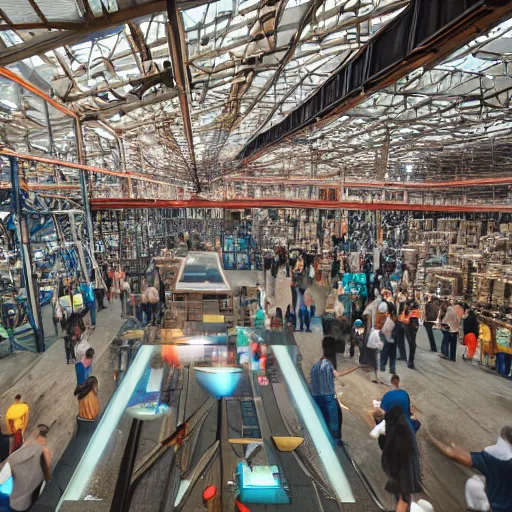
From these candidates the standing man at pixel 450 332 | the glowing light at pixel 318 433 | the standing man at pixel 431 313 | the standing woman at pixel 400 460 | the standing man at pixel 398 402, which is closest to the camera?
the glowing light at pixel 318 433

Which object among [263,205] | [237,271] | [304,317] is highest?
[263,205]

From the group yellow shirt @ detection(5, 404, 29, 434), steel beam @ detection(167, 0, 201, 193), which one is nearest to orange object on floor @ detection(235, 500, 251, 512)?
yellow shirt @ detection(5, 404, 29, 434)

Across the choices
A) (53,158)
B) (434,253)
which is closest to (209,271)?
(53,158)

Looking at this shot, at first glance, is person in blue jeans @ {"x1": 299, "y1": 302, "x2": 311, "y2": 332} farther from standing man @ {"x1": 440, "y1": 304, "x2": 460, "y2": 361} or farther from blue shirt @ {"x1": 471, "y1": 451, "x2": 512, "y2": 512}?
blue shirt @ {"x1": 471, "y1": 451, "x2": 512, "y2": 512}

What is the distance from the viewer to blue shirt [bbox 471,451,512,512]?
3.11m

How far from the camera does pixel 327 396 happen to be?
425 cm

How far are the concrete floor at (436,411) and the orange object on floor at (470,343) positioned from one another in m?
0.21

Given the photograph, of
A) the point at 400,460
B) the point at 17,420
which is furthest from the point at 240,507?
the point at 17,420

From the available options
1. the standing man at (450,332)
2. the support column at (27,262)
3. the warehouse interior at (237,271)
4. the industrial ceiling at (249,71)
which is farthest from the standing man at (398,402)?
the support column at (27,262)

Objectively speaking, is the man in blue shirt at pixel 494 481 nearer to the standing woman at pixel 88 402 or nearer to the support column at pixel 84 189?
the standing woman at pixel 88 402

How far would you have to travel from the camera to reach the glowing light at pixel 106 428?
274 cm

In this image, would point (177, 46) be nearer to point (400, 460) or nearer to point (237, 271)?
point (400, 460)

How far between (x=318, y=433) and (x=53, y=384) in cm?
405

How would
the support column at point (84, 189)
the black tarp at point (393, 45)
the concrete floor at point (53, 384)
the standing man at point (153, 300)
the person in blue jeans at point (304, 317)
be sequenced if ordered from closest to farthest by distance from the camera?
1. the black tarp at point (393, 45)
2. the concrete floor at point (53, 384)
3. the support column at point (84, 189)
4. the standing man at point (153, 300)
5. the person in blue jeans at point (304, 317)
